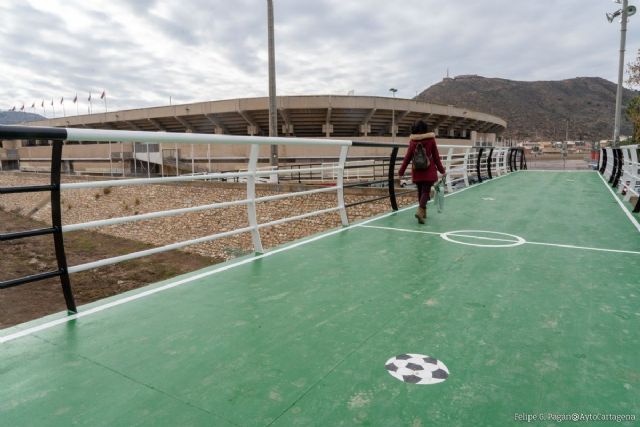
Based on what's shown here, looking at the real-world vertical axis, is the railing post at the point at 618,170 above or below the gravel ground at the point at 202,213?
above

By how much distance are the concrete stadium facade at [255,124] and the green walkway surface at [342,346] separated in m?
32.9

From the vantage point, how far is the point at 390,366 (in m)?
2.29

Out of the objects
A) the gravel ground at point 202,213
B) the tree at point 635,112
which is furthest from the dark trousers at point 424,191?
the tree at point 635,112

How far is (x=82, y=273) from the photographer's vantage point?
20125 mm

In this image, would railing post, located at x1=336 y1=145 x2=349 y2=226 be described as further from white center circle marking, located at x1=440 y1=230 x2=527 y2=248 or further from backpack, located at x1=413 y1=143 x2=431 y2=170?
white center circle marking, located at x1=440 y1=230 x2=527 y2=248

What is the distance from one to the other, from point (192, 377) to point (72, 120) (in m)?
68.6

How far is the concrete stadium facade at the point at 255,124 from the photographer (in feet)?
138

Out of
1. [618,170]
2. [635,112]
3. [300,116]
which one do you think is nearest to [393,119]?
[300,116]

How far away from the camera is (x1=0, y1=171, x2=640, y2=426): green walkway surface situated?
6.31 ft

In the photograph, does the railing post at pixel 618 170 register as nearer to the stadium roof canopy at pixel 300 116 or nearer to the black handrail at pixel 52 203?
the black handrail at pixel 52 203

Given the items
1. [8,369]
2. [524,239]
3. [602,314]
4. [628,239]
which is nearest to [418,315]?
[602,314]

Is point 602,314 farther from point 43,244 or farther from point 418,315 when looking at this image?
point 43,244

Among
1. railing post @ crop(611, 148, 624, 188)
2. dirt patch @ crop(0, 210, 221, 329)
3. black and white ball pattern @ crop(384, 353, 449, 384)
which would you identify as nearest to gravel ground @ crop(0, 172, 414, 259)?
dirt patch @ crop(0, 210, 221, 329)

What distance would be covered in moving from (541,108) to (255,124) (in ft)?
566
